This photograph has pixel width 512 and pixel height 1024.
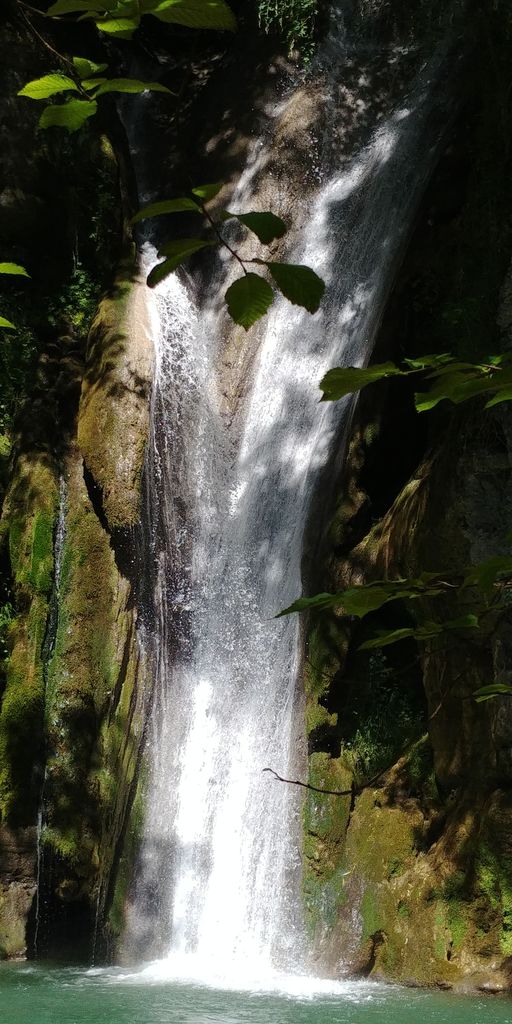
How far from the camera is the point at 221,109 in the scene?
10.5 meters

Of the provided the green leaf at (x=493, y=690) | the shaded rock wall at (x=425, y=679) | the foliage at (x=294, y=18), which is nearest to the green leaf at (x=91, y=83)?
the green leaf at (x=493, y=690)

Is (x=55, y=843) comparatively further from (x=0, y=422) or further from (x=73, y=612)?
(x=0, y=422)

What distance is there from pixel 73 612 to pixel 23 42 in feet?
17.6

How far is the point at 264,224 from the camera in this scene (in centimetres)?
119

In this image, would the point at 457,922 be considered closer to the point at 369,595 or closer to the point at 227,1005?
the point at 227,1005

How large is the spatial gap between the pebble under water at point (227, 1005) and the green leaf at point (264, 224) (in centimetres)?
457

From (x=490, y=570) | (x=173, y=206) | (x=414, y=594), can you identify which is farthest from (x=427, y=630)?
(x=173, y=206)

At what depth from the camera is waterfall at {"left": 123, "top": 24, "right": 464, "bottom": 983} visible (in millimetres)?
6965

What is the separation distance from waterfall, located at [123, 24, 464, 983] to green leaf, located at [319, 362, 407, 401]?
5335mm

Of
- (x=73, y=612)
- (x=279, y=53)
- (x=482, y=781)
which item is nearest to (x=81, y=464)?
(x=73, y=612)

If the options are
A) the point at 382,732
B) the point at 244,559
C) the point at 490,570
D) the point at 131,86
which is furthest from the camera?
the point at 244,559

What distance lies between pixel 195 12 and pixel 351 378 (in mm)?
495

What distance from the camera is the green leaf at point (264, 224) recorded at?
1174 mm

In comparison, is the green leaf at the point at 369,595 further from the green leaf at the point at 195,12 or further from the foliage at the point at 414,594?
the green leaf at the point at 195,12
